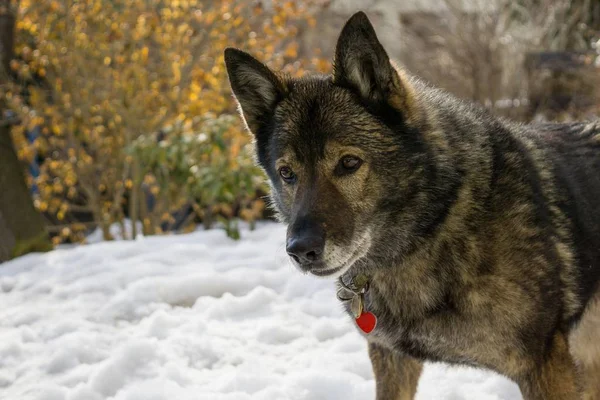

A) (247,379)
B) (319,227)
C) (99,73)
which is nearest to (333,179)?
(319,227)

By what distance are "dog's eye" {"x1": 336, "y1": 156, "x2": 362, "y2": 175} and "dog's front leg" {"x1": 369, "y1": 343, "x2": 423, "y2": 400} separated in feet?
2.50

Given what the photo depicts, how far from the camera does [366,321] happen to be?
8.41 feet

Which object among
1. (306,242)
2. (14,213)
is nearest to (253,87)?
(306,242)

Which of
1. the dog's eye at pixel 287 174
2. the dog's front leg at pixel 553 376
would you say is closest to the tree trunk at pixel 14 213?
the dog's eye at pixel 287 174

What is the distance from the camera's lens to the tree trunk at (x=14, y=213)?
626 centimetres

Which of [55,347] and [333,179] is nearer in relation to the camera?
[333,179]

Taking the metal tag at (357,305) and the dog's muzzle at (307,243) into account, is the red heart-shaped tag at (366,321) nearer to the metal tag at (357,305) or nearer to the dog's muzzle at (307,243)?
the metal tag at (357,305)

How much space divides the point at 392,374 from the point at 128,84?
5379 mm

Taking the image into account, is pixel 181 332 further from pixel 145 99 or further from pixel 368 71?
pixel 145 99

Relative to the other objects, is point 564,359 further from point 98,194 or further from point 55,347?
point 98,194

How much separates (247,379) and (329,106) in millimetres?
1349

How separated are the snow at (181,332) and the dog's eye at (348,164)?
898 mm

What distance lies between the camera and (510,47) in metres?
9.88

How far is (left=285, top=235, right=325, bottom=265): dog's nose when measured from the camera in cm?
233
